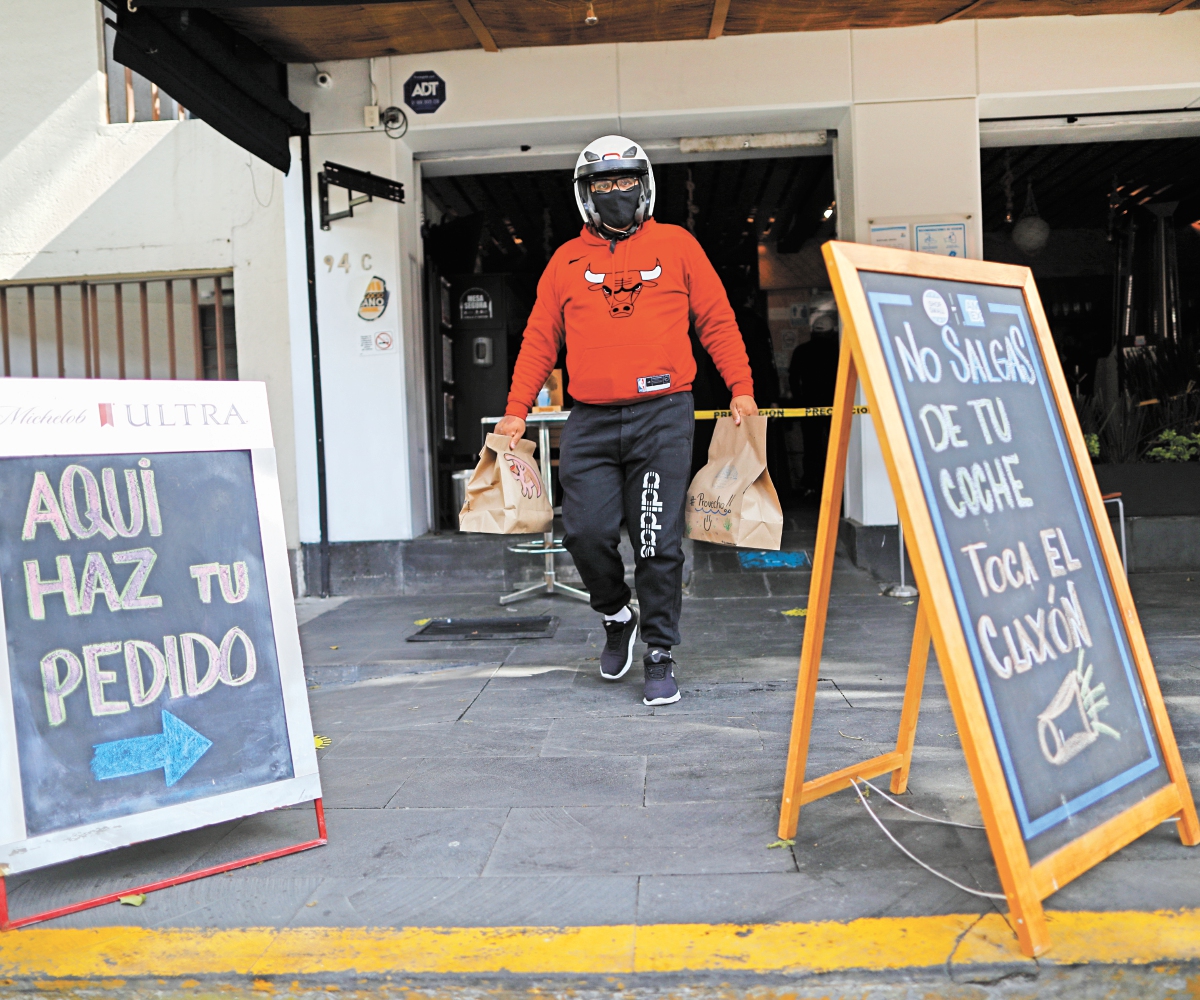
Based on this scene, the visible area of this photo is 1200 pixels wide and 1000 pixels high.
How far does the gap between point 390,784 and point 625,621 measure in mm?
1333

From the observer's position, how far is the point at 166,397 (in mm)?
2393

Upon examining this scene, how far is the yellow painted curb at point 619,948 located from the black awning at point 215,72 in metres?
4.26

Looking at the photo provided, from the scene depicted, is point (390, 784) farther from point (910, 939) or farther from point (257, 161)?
point (257, 161)

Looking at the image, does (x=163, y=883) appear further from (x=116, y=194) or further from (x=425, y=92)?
(x=116, y=194)

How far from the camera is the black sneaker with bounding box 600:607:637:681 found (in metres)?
3.92

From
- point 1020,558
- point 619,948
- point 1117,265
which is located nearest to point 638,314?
point 1020,558

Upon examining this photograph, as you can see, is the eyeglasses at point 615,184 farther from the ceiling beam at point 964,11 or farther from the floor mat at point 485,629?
the ceiling beam at point 964,11

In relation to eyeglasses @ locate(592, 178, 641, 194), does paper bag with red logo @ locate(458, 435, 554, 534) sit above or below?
below

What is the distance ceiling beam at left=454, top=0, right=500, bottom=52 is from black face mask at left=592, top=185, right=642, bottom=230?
8.40ft

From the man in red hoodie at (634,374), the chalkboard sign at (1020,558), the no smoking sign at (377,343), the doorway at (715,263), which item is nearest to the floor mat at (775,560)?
the doorway at (715,263)

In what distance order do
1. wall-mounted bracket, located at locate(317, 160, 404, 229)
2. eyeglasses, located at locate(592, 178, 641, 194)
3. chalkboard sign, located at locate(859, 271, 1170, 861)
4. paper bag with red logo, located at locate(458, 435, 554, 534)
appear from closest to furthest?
chalkboard sign, located at locate(859, 271, 1170, 861)
eyeglasses, located at locate(592, 178, 641, 194)
paper bag with red logo, located at locate(458, 435, 554, 534)
wall-mounted bracket, located at locate(317, 160, 404, 229)

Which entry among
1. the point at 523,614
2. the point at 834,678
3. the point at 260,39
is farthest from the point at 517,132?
the point at 834,678

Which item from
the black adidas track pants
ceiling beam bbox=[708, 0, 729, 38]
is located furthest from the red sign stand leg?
ceiling beam bbox=[708, 0, 729, 38]

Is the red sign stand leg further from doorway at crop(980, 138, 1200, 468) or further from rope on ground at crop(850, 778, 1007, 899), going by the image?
doorway at crop(980, 138, 1200, 468)
